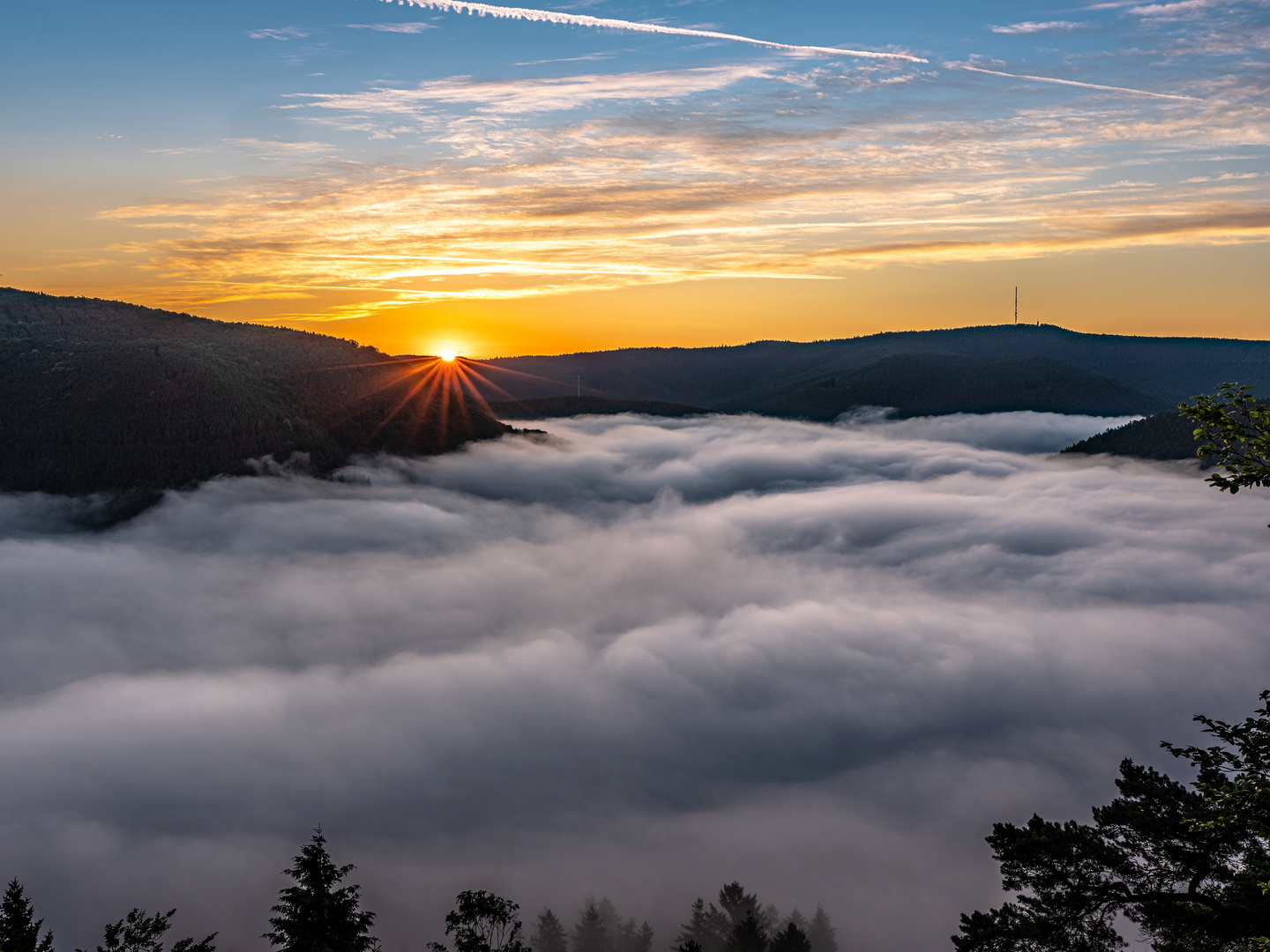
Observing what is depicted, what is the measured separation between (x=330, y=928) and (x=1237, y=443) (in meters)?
37.0

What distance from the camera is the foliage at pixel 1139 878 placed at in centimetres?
1973

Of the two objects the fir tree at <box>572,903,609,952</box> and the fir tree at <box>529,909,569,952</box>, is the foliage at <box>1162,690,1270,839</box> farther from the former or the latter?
the fir tree at <box>572,903,609,952</box>

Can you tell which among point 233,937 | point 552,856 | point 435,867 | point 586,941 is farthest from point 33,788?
point 586,941

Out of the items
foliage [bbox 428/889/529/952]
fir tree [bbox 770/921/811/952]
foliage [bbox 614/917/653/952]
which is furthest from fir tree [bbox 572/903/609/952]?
Result: foliage [bbox 428/889/529/952]

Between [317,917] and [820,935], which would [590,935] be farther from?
[317,917]

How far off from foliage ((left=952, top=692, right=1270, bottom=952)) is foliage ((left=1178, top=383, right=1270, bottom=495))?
562 centimetres

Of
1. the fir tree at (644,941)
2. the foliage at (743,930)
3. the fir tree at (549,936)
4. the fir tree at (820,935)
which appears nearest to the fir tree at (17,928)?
the foliage at (743,930)

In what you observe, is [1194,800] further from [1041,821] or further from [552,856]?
[552,856]

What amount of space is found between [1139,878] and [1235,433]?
14.3 m

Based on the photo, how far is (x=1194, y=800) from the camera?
24.5 metres

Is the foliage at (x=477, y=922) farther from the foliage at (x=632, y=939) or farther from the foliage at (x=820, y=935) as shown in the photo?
the foliage at (x=820, y=935)

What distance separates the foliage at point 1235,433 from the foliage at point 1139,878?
5622 millimetres

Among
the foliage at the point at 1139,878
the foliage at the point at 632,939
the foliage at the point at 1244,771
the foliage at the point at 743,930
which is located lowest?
the foliage at the point at 632,939

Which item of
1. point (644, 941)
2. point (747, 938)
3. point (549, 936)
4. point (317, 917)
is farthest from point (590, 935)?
point (317, 917)
